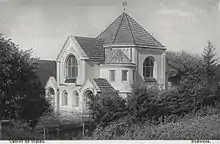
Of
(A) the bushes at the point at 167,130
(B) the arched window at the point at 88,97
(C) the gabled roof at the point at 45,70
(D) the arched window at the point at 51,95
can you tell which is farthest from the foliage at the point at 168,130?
(C) the gabled roof at the point at 45,70

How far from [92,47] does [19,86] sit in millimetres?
426

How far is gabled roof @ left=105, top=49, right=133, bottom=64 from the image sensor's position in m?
1.53

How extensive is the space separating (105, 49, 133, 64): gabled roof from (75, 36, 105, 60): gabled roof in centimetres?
3

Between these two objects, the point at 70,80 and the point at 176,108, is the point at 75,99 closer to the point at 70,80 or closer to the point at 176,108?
the point at 70,80

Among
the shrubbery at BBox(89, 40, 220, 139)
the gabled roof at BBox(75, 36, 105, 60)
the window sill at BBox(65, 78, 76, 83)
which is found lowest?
the shrubbery at BBox(89, 40, 220, 139)

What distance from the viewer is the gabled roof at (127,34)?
157cm

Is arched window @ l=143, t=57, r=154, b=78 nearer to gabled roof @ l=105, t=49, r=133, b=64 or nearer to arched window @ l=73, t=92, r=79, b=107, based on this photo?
gabled roof @ l=105, t=49, r=133, b=64

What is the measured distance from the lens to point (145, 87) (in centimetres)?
158

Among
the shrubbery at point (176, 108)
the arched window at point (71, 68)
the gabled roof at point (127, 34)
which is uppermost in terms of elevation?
the gabled roof at point (127, 34)

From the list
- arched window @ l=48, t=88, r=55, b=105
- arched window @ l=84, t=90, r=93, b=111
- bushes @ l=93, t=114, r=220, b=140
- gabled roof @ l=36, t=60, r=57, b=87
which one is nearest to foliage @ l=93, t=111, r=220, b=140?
bushes @ l=93, t=114, r=220, b=140

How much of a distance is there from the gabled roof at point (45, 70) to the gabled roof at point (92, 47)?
18cm

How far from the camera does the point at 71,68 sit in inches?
62.3

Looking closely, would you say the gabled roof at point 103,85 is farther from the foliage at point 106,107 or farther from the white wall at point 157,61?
the white wall at point 157,61

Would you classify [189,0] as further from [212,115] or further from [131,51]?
[212,115]
